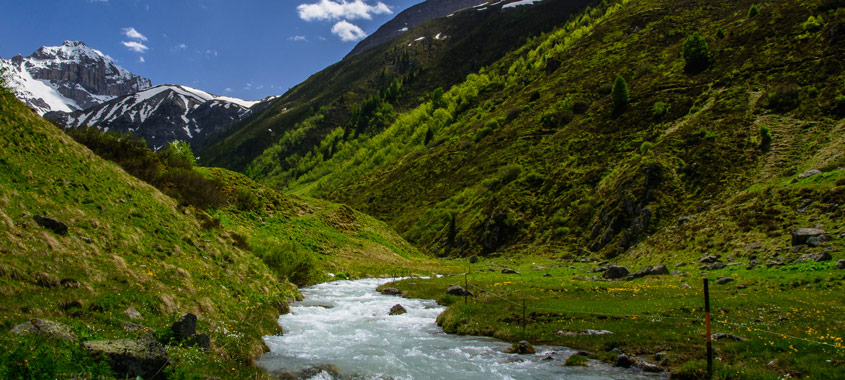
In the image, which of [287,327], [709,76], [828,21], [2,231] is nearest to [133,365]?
[2,231]

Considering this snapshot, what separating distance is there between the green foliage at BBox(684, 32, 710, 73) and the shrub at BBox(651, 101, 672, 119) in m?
18.8

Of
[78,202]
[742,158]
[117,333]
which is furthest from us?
[742,158]

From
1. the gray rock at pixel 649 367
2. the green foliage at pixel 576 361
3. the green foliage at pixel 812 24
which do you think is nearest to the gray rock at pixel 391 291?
the green foliage at pixel 576 361

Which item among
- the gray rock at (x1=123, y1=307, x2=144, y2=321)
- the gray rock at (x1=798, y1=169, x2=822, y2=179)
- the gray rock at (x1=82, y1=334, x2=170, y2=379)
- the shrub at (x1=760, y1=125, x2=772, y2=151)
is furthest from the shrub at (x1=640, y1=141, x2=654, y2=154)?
the gray rock at (x1=82, y1=334, x2=170, y2=379)

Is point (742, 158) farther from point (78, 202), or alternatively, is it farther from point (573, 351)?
point (78, 202)

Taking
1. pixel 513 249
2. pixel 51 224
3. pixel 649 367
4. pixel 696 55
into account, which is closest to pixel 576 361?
pixel 649 367

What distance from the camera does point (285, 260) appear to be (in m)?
32.6

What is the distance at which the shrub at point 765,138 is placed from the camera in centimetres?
5179

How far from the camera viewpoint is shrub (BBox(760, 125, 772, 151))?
51.8m

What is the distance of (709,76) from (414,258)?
68.6m

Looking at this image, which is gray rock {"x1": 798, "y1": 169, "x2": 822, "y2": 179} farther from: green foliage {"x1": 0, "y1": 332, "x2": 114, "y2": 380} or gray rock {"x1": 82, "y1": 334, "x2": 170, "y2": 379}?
green foliage {"x1": 0, "y1": 332, "x2": 114, "y2": 380}

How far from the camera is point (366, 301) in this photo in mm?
28594

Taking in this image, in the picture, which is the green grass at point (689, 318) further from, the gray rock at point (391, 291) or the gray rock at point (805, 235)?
the gray rock at point (805, 235)

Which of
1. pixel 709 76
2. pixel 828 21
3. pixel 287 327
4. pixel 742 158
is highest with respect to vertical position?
pixel 828 21
